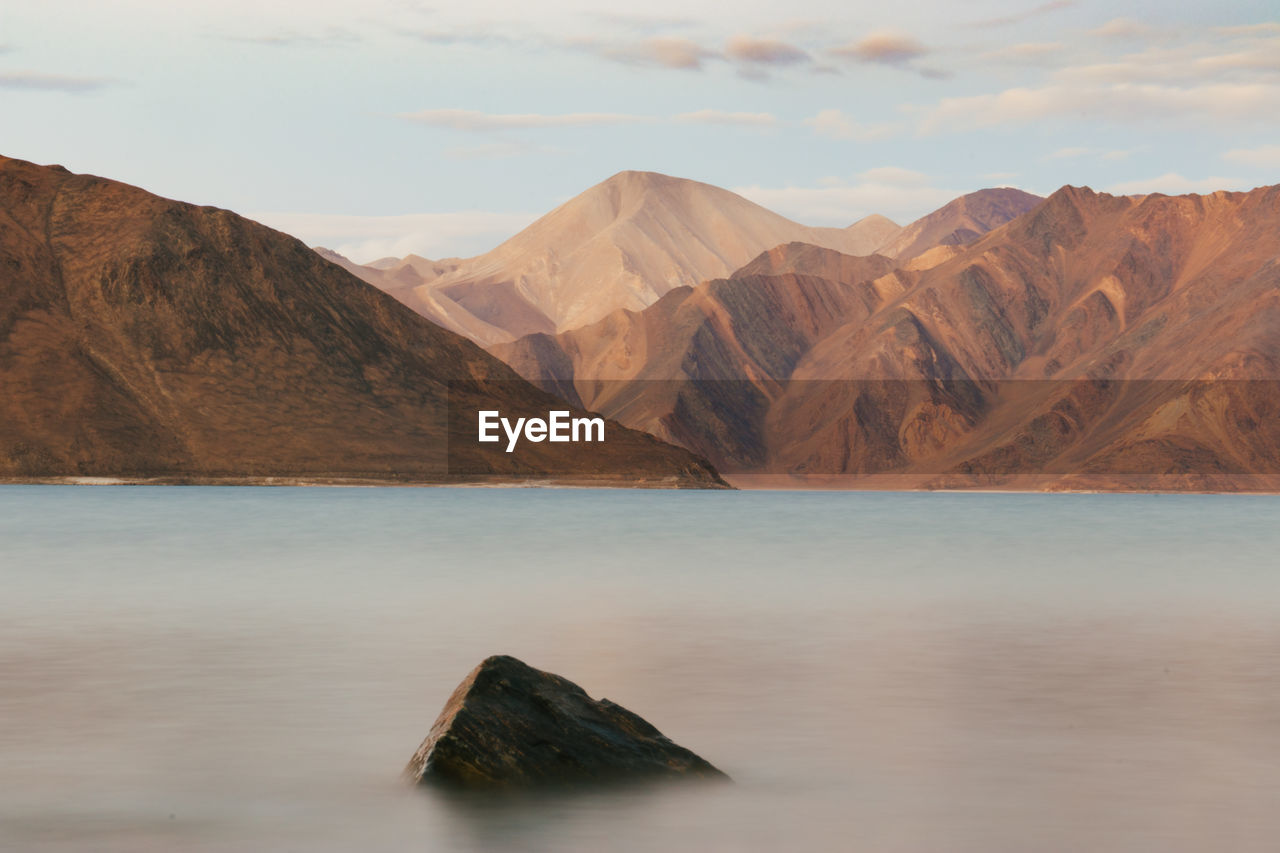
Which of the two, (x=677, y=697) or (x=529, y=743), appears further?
(x=677, y=697)

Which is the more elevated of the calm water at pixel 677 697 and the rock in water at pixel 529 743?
the rock in water at pixel 529 743

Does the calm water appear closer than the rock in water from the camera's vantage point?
Yes

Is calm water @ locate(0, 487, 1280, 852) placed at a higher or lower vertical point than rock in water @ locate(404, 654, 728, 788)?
lower

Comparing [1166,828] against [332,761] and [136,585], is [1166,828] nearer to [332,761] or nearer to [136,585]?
[332,761]

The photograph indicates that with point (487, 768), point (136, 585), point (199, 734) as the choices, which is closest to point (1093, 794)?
point (487, 768)

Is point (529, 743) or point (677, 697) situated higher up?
point (529, 743)

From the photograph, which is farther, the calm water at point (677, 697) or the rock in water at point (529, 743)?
the rock in water at point (529, 743)
